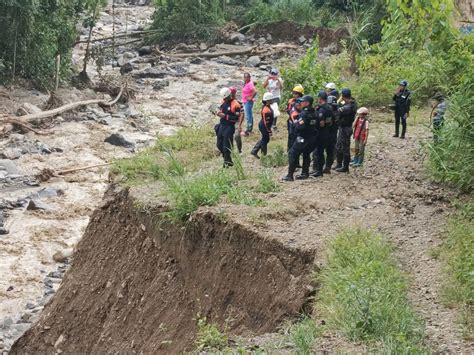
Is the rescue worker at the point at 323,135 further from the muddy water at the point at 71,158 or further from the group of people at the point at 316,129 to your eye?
the muddy water at the point at 71,158

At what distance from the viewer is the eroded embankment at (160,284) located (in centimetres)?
888

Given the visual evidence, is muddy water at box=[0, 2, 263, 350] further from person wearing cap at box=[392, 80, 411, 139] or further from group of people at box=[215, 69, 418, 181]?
person wearing cap at box=[392, 80, 411, 139]

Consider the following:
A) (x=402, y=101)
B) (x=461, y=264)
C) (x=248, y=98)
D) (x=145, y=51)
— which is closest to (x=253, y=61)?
(x=145, y=51)

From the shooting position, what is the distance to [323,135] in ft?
39.2

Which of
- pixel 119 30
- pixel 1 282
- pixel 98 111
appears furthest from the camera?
pixel 119 30

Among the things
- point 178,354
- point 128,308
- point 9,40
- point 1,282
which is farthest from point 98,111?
point 178,354

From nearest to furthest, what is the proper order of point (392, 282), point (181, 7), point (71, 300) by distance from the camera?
point (392, 282) → point (71, 300) → point (181, 7)

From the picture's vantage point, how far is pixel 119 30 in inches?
1740

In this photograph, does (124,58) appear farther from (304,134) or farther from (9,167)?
(304,134)

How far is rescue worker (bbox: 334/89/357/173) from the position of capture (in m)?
12.1

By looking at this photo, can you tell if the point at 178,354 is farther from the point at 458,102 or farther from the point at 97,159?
the point at 97,159

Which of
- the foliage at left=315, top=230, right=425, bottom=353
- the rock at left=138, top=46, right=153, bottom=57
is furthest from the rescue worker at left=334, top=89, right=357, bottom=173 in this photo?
the rock at left=138, top=46, right=153, bottom=57

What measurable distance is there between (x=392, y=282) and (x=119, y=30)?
3824 cm

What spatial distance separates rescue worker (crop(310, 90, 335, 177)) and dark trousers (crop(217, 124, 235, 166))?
1398 millimetres
